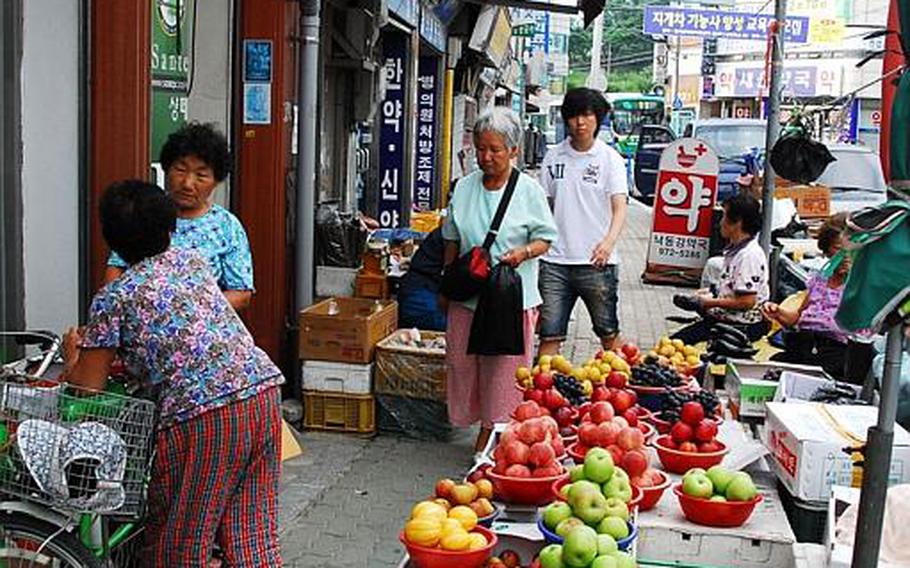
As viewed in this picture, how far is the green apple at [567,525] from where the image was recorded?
9.91ft

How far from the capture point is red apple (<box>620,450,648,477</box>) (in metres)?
3.74

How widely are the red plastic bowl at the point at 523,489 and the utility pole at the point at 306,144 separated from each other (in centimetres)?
396

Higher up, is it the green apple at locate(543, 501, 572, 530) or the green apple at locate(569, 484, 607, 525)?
the green apple at locate(569, 484, 607, 525)

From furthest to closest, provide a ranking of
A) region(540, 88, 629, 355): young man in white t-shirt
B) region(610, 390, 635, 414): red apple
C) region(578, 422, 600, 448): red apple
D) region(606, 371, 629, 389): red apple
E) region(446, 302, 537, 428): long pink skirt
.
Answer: region(540, 88, 629, 355): young man in white t-shirt
region(446, 302, 537, 428): long pink skirt
region(606, 371, 629, 389): red apple
region(610, 390, 635, 414): red apple
region(578, 422, 600, 448): red apple

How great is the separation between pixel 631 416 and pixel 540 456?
74 cm

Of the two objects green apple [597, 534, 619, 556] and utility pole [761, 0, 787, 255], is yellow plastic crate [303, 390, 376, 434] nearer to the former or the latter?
utility pole [761, 0, 787, 255]

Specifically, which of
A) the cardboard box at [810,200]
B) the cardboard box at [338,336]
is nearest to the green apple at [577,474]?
the cardboard box at [338,336]

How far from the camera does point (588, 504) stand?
3113 millimetres

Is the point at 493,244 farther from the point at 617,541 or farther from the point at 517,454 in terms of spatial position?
the point at 617,541

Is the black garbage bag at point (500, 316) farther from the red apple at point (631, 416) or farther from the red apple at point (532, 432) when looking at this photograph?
the red apple at point (532, 432)

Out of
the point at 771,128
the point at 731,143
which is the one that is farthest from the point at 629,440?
the point at 731,143

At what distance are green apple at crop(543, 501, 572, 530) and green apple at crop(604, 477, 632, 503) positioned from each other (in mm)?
197

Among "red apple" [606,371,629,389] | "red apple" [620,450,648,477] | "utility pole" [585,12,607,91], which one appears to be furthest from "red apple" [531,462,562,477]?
"utility pole" [585,12,607,91]

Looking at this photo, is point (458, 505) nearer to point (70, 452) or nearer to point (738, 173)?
point (70, 452)
